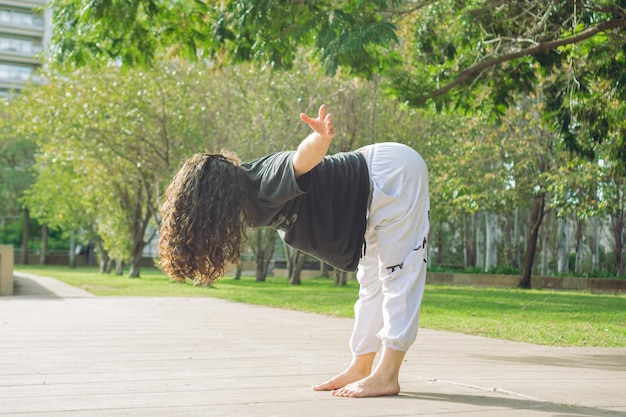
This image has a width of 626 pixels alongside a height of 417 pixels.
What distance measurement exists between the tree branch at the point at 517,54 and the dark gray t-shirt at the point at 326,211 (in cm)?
591

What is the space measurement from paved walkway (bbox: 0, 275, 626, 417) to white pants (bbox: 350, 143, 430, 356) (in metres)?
0.41

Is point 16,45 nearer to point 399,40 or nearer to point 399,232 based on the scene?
point 399,40

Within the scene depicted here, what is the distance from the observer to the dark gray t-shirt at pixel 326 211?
4.10 metres

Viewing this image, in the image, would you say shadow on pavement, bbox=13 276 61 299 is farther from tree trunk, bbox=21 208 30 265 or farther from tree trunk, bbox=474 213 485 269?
tree trunk, bbox=21 208 30 265

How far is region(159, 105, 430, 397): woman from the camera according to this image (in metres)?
4.02

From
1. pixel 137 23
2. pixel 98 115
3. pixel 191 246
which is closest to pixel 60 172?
pixel 98 115

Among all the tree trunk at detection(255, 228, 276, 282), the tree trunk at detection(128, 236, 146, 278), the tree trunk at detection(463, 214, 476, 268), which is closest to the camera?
the tree trunk at detection(255, 228, 276, 282)

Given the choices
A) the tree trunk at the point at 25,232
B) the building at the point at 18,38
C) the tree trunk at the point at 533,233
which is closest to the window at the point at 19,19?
the building at the point at 18,38

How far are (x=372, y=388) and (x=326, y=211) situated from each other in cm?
95

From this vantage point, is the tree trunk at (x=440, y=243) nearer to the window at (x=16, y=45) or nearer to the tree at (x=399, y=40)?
the tree at (x=399, y=40)

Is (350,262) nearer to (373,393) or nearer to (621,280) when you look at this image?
(373,393)

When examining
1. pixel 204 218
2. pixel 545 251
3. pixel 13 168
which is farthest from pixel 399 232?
pixel 13 168

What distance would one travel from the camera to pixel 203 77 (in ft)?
78.9

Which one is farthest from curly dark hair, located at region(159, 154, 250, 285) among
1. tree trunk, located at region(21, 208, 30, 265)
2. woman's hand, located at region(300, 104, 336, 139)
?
tree trunk, located at region(21, 208, 30, 265)
